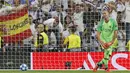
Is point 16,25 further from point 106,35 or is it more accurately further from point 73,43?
point 106,35

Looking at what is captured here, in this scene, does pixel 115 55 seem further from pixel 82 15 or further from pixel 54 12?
pixel 54 12

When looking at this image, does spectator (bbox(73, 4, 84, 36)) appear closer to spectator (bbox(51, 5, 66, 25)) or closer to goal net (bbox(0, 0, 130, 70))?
goal net (bbox(0, 0, 130, 70))

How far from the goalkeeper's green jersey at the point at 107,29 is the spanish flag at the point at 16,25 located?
3.64 metres

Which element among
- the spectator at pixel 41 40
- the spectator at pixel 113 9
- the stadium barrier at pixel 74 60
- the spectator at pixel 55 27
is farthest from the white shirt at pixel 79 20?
the spectator at pixel 41 40

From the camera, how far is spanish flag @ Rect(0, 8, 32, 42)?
45.2 ft

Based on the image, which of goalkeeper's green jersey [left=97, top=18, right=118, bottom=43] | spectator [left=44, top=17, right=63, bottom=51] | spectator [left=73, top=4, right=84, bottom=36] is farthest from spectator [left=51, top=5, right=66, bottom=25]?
goalkeeper's green jersey [left=97, top=18, right=118, bottom=43]

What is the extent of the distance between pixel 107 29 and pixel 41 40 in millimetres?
3348

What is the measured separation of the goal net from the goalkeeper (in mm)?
2309

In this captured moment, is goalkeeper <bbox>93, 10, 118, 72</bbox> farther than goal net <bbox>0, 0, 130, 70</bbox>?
No

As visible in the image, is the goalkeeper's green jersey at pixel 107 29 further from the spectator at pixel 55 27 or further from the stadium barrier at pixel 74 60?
the spectator at pixel 55 27

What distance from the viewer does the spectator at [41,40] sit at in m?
13.4

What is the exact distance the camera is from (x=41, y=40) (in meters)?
13.6

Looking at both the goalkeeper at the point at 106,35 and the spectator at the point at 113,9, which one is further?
the spectator at the point at 113,9

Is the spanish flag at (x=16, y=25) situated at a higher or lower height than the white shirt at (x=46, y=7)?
lower
